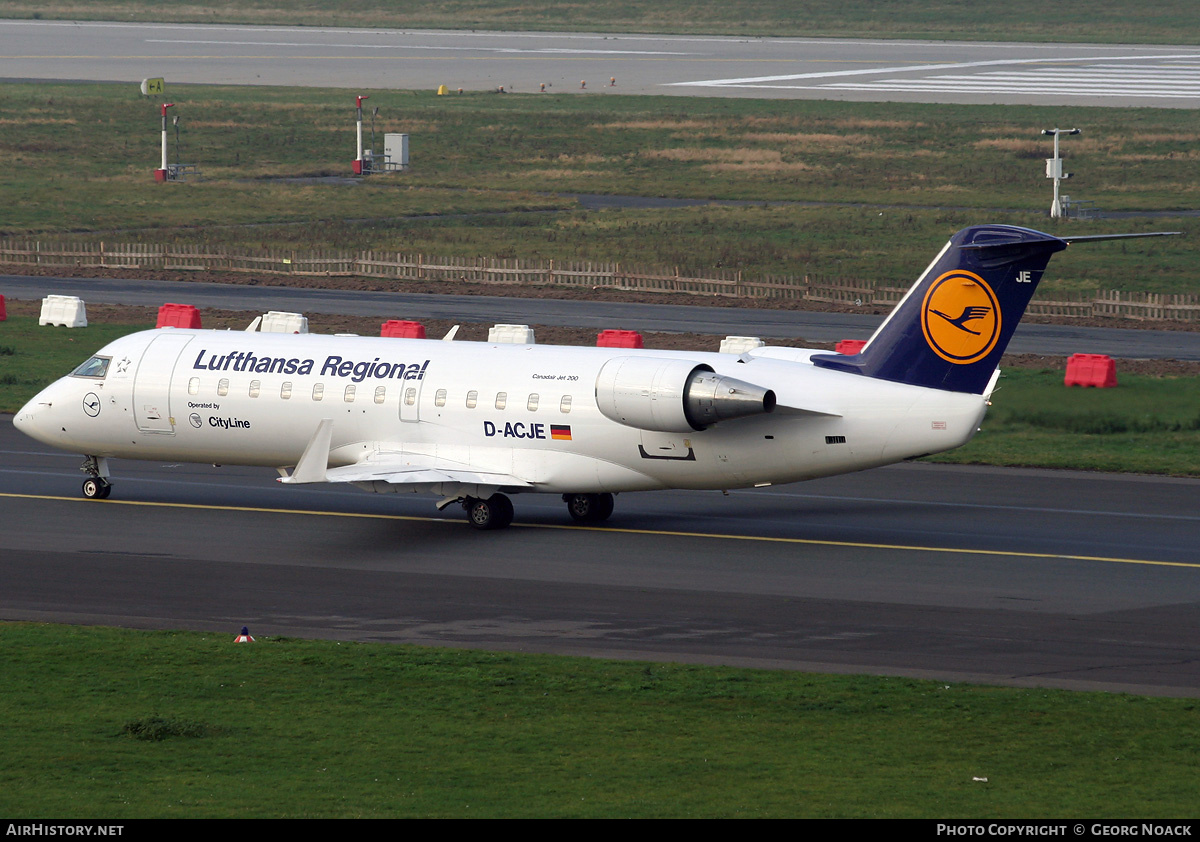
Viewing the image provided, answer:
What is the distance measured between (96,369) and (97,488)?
2.70 m

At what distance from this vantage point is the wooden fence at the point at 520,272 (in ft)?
220

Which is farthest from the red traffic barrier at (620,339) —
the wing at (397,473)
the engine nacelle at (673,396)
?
the engine nacelle at (673,396)

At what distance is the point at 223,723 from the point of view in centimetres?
2086

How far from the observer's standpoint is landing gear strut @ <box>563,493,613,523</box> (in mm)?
35844

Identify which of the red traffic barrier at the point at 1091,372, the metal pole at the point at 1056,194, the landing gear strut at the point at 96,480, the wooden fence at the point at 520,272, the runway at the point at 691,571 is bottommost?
the runway at the point at 691,571

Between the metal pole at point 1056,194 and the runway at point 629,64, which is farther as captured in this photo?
the runway at point 629,64

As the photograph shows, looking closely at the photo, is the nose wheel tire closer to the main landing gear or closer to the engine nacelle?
the main landing gear

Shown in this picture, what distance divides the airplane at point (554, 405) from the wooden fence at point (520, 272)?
33.9 meters

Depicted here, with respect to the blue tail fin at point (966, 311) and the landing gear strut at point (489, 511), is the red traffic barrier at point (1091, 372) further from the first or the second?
the landing gear strut at point (489, 511)

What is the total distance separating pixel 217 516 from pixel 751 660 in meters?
15.5

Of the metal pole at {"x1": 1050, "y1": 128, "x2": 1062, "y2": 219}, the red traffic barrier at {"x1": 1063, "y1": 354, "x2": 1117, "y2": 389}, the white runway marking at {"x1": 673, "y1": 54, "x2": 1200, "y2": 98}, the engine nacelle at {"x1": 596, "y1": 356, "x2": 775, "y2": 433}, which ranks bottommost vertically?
the red traffic barrier at {"x1": 1063, "y1": 354, "x2": 1117, "y2": 389}

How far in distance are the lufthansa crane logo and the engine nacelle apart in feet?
11.4

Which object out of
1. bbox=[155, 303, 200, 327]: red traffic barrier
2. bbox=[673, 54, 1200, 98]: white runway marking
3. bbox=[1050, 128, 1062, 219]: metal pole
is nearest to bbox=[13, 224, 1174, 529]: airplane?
bbox=[155, 303, 200, 327]: red traffic barrier
